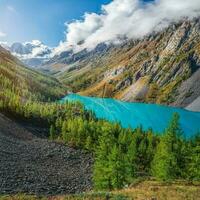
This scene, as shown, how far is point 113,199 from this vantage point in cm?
3578

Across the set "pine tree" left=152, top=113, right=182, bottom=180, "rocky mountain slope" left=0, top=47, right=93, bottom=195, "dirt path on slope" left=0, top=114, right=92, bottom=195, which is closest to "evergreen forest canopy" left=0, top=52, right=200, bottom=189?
"pine tree" left=152, top=113, right=182, bottom=180

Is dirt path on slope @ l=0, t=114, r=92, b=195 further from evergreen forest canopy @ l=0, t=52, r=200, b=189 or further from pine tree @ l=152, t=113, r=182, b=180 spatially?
pine tree @ l=152, t=113, r=182, b=180

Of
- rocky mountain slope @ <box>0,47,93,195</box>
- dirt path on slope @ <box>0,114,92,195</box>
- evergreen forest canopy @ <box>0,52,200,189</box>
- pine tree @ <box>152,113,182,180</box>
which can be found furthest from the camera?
rocky mountain slope @ <box>0,47,93,195</box>

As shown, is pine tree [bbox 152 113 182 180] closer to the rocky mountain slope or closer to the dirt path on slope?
the dirt path on slope

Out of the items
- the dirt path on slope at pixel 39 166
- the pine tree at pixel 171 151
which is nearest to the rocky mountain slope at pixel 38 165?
the dirt path on slope at pixel 39 166

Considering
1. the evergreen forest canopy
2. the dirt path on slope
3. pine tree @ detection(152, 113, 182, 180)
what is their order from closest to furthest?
the evergreen forest canopy < pine tree @ detection(152, 113, 182, 180) < the dirt path on slope

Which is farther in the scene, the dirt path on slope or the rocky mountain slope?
the rocky mountain slope

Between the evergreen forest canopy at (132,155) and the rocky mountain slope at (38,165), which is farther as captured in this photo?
the rocky mountain slope at (38,165)

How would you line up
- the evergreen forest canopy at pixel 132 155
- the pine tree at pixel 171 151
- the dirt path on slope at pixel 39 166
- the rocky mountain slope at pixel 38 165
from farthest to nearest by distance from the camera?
1. the rocky mountain slope at pixel 38 165
2. the dirt path on slope at pixel 39 166
3. the pine tree at pixel 171 151
4. the evergreen forest canopy at pixel 132 155

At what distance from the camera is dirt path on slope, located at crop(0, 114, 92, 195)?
70.8 meters

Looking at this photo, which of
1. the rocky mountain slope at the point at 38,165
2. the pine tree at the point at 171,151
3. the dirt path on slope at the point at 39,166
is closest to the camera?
the pine tree at the point at 171,151

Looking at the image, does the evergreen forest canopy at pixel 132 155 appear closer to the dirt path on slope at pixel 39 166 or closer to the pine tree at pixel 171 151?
the pine tree at pixel 171 151

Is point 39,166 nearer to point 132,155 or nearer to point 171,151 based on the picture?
point 132,155

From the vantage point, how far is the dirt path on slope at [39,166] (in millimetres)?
70812
